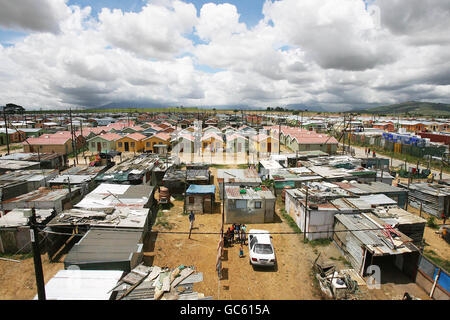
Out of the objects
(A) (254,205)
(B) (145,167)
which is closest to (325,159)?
(A) (254,205)

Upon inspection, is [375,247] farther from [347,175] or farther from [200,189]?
[200,189]

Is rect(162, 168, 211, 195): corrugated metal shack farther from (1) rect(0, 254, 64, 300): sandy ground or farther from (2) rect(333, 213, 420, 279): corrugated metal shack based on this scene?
(2) rect(333, 213, 420, 279): corrugated metal shack

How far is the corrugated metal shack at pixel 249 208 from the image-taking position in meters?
18.0

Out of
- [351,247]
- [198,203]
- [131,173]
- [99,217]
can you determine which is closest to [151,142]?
[131,173]

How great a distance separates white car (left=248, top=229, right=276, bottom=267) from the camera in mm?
12977

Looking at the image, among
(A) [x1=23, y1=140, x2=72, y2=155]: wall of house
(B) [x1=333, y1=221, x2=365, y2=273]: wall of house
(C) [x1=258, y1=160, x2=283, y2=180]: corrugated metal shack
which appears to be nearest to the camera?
(B) [x1=333, y1=221, x2=365, y2=273]: wall of house

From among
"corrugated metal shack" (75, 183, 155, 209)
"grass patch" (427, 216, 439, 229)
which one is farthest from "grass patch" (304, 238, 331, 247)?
"corrugated metal shack" (75, 183, 155, 209)

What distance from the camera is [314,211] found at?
15.6 m

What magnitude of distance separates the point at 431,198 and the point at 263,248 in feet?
50.1

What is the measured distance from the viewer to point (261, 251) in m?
13.4

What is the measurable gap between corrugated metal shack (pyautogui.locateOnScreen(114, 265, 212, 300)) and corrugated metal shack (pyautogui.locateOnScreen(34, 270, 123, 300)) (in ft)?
1.30

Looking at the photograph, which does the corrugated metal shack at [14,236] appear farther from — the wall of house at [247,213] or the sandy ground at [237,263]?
the wall of house at [247,213]
